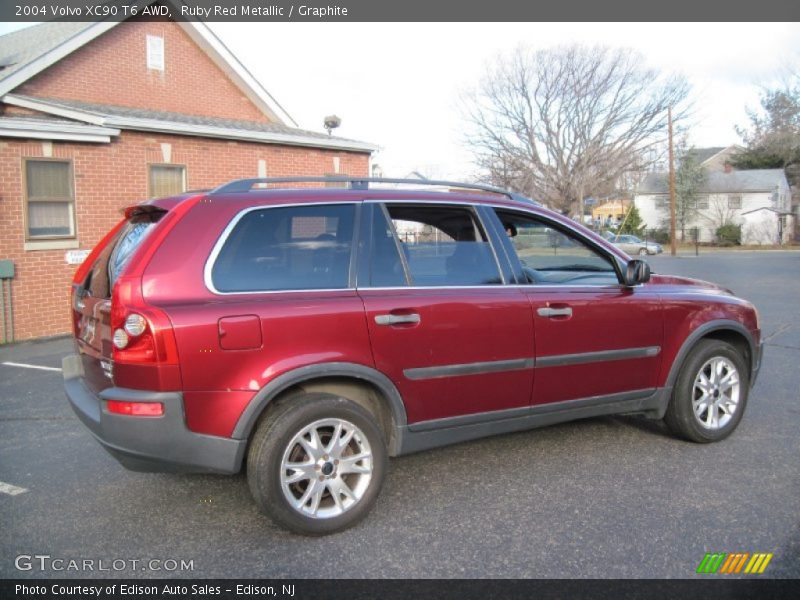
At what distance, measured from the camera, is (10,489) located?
13.5 ft

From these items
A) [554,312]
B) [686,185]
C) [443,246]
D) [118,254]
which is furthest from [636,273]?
[686,185]

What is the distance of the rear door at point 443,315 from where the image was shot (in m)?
3.60

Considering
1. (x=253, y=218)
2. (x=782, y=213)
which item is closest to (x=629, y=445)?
(x=253, y=218)

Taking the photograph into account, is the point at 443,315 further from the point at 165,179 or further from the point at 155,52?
the point at 155,52

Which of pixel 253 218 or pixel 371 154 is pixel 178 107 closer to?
pixel 371 154

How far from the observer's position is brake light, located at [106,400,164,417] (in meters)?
3.11

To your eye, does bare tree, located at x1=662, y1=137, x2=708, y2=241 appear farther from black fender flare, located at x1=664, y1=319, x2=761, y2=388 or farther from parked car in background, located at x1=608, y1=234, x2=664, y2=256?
black fender flare, located at x1=664, y1=319, x2=761, y2=388

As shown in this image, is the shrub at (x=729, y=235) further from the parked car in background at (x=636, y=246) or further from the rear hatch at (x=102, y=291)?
the rear hatch at (x=102, y=291)

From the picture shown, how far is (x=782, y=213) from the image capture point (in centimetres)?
5328

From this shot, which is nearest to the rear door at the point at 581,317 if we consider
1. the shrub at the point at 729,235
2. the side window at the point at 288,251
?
the side window at the point at 288,251

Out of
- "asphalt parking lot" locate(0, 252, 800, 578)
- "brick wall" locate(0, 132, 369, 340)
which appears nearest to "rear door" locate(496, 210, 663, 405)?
"asphalt parking lot" locate(0, 252, 800, 578)

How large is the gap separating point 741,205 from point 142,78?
54.0m

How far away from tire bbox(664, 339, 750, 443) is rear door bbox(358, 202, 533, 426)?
1307 millimetres

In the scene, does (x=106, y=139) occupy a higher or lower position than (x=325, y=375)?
higher
